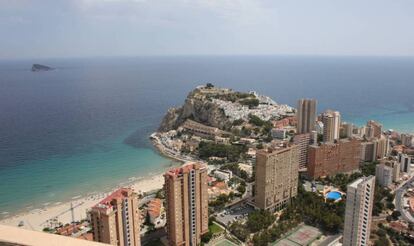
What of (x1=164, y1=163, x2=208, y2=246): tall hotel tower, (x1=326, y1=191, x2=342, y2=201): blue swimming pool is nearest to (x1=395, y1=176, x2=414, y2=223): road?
(x1=326, y1=191, x2=342, y2=201): blue swimming pool

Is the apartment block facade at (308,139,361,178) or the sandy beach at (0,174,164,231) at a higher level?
the apartment block facade at (308,139,361,178)

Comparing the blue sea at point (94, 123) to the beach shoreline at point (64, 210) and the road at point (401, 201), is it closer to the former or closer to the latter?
the beach shoreline at point (64, 210)

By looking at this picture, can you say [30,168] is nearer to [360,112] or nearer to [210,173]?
[210,173]

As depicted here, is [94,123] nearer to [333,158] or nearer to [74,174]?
[74,174]

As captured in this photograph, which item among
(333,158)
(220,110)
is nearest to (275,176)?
(333,158)

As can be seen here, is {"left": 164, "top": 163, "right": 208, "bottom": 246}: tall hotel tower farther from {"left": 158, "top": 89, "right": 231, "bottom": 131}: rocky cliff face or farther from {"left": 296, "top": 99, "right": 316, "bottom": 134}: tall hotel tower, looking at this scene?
{"left": 158, "top": 89, "right": 231, "bottom": 131}: rocky cliff face

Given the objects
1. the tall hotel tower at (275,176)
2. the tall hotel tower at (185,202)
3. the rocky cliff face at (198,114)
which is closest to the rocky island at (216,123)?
the rocky cliff face at (198,114)
